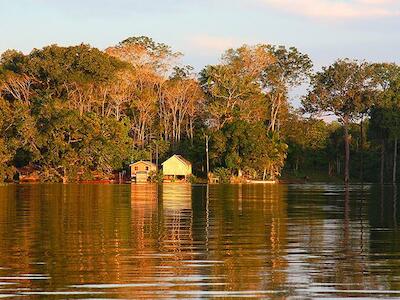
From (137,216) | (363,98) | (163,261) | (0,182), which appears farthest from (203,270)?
(363,98)

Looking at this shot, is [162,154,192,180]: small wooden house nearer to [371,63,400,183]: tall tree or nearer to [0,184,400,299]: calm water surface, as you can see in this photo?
[371,63,400,183]: tall tree

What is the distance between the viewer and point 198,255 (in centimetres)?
1812

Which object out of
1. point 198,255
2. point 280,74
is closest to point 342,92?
point 280,74

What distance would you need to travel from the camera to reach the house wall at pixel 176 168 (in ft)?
292

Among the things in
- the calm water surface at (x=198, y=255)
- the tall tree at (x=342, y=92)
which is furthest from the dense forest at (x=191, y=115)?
the calm water surface at (x=198, y=255)

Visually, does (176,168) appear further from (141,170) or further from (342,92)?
(342,92)

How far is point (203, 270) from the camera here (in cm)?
1566

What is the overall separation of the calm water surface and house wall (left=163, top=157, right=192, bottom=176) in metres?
56.7

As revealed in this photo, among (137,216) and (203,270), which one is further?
(137,216)

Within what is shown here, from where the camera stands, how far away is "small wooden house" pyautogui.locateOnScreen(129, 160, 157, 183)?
88.1 m

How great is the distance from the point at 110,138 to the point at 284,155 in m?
19.0

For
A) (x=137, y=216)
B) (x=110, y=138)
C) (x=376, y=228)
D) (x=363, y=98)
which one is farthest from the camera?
(x=363, y=98)

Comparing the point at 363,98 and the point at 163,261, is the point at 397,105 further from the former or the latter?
the point at 163,261

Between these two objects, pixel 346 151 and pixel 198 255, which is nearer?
pixel 198 255
